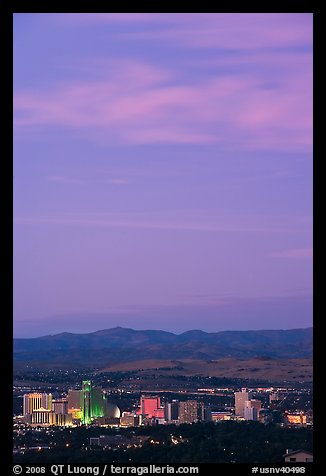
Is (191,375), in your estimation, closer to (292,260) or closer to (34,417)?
(292,260)

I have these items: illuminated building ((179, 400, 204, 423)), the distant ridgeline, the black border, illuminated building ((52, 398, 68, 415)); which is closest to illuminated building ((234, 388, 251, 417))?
illuminated building ((179, 400, 204, 423))

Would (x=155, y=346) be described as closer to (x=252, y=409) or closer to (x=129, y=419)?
(x=252, y=409)

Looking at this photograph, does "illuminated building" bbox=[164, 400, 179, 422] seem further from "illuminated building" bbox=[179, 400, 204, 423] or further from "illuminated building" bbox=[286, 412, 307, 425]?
"illuminated building" bbox=[286, 412, 307, 425]

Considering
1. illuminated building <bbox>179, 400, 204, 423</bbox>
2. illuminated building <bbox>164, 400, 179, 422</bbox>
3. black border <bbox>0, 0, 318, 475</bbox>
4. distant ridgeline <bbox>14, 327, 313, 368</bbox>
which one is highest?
black border <bbox>0, 0, 318, 475</bbox>

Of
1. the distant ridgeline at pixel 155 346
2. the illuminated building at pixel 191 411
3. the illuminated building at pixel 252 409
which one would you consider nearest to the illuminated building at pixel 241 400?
the illuminated building at pixel 252 409

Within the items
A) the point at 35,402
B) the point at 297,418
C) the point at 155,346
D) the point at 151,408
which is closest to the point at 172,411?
the point at 151,408
